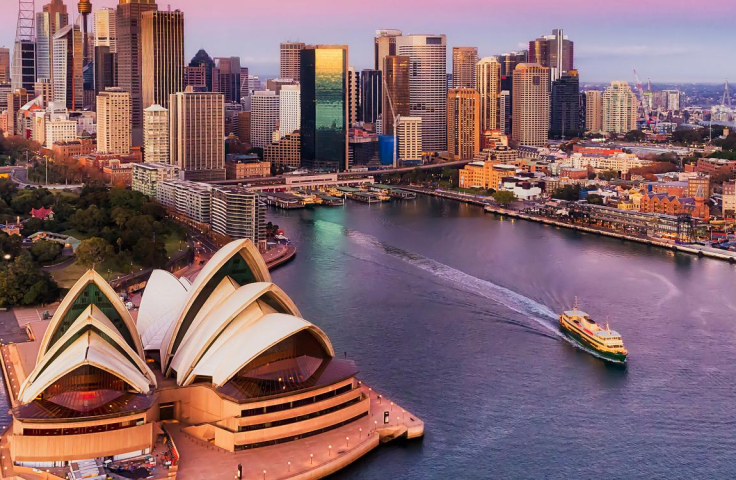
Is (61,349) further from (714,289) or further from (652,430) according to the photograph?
(714,289)

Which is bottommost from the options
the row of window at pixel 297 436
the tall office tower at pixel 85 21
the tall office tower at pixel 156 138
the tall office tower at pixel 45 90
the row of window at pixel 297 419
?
the row of window at pixel 297 436

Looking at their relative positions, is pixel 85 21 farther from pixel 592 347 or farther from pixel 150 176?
pixel 592 347

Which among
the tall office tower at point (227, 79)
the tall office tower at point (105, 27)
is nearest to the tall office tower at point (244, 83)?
the tall office tower at point (227, 79)

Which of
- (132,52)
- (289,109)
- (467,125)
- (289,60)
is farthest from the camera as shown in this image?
(289,60)

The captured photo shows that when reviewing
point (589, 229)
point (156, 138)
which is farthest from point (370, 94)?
point (589, 229)

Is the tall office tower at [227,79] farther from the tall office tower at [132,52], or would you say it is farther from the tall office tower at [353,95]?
the tall office tower at [132,52]

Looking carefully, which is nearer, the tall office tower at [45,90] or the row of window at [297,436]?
the row of window at [297,436]
